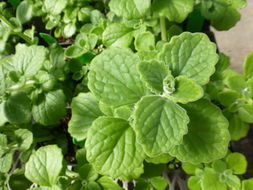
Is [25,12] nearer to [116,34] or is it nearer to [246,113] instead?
[116,34]

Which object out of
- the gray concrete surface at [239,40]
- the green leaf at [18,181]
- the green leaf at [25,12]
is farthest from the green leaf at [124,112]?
the gray concrete surface at [239,40]

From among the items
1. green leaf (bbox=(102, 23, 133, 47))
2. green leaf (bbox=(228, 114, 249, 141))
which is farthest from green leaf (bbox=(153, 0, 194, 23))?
green leaf (bbox=(228, 114, 249, 141))

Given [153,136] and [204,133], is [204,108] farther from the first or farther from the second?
[153,136]

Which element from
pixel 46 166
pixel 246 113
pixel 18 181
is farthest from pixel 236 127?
pixel 18 181

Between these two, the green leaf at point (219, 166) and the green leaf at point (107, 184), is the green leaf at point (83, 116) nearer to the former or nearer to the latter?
the green leaf at point (107, 184)

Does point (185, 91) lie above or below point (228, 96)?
above
